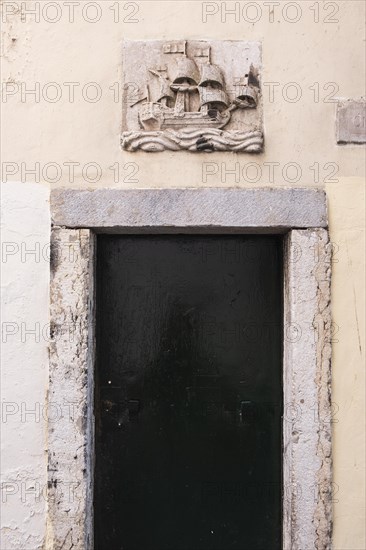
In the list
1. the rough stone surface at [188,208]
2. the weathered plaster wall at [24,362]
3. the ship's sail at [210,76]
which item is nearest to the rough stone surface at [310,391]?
the rough stone surface at [188,208]

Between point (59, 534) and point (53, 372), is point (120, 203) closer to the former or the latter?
point (53, 372)

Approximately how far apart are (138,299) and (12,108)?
1143 millimetres

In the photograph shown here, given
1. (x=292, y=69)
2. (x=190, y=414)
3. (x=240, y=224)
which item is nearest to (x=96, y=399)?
(x=190, y=414)

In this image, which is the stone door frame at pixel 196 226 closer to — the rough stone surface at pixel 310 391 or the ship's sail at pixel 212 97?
the rough stone surface at pixel 310 391

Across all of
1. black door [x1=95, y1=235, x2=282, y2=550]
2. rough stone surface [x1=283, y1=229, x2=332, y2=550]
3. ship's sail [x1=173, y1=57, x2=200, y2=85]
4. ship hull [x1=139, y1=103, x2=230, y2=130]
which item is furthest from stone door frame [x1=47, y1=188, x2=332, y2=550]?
ship's sail [x1=173, y1=57, x2=200, y2=85]

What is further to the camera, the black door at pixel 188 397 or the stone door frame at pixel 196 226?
the black door at pixel 188 397

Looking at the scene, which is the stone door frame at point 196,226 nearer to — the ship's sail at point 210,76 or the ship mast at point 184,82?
the ship mast at point 184,82

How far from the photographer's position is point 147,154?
303cm

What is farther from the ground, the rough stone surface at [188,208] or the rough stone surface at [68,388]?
the rough stone surface at [188,208]

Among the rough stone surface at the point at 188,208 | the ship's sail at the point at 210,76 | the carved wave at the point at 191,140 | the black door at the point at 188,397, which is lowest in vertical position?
the black door at the point at 188,397

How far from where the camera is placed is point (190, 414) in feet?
10.5

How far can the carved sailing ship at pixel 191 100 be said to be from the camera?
2.99m

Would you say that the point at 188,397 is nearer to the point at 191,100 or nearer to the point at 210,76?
the point at 191,100

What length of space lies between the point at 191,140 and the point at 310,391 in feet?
4.46
